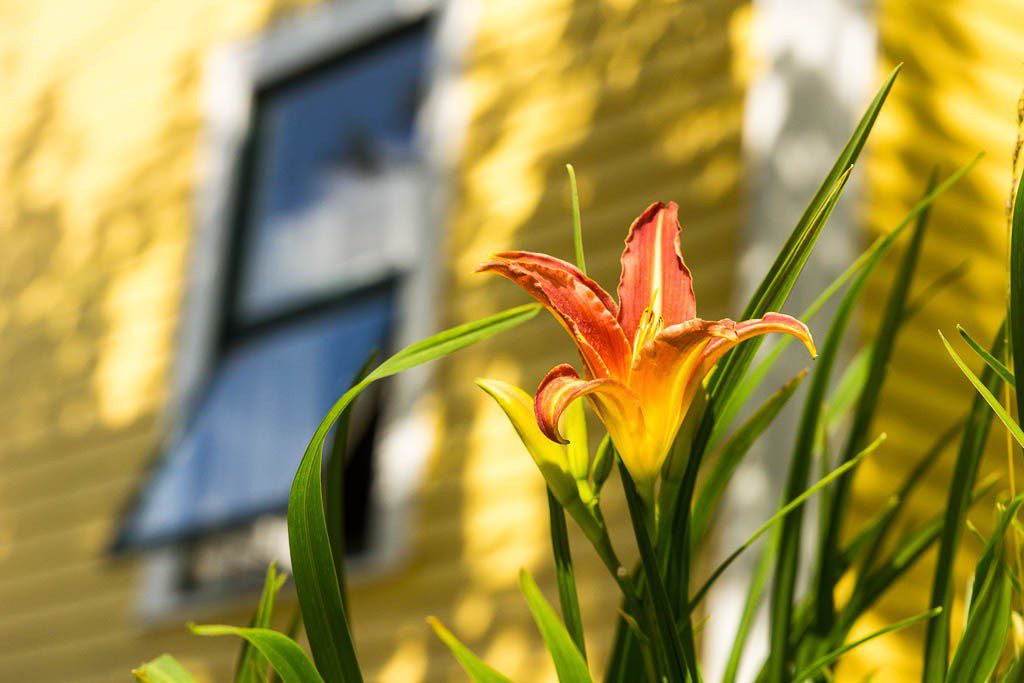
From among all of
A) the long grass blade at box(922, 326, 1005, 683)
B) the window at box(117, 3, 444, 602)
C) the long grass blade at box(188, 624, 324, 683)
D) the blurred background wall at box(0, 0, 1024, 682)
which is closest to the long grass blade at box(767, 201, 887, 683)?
the long grass blade at box(922, 326, 1005, 683)

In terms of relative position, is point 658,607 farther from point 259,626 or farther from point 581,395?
point 259,626

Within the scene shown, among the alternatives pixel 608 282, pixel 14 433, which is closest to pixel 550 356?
pixel 608 282

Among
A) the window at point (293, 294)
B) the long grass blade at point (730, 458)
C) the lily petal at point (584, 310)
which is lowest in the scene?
the long grass blade at point (730, 458)

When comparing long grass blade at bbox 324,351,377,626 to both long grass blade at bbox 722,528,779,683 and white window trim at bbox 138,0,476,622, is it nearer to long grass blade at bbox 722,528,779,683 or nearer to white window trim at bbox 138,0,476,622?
long grass blade at bbox 722,528,779,683

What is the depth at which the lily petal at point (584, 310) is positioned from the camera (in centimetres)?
96

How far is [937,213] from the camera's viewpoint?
3.74 m

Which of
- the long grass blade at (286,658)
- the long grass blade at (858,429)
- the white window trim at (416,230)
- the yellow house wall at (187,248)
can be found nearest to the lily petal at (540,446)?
the long grass blade at (286,658)

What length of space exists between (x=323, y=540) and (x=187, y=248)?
4469mm

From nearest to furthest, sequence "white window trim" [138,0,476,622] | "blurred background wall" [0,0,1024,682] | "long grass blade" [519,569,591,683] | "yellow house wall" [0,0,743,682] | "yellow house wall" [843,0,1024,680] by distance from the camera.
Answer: "long grass blade" [519,569,591,683] → "yellow house wall" [843,0,1024,680] → "blurred background wall" [0,0,1024,682] → "yellow house wall" [0,0,743,682] → "white window trim" [138,0,476,622]

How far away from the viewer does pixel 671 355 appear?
37.2 inches

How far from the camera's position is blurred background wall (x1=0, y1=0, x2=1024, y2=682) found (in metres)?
3.78

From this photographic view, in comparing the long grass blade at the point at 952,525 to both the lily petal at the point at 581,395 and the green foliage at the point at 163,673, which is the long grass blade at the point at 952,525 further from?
the green foliage at the point at 163,673

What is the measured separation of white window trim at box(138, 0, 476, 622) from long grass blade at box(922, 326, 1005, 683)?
304cm

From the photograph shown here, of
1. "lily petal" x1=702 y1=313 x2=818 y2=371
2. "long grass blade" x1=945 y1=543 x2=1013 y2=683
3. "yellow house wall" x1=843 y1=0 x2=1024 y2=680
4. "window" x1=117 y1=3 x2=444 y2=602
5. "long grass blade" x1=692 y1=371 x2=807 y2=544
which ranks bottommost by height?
"long grass blade" x1=945 y1=543 x2=1013 y2=683
